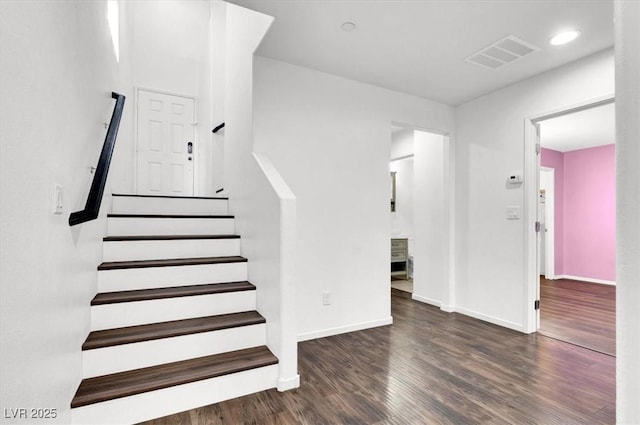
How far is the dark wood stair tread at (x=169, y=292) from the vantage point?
2.02 metres

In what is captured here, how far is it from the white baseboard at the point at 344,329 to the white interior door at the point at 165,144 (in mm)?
3485

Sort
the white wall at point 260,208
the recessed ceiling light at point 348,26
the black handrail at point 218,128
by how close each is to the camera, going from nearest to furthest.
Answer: the white wall at point 260,208 → the recessed ceiling light at point 348,26 → the black handrail at point 218,128

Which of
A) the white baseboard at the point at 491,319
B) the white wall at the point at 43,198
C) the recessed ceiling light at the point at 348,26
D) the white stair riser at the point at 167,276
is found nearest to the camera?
the white wall at the point at 43,198

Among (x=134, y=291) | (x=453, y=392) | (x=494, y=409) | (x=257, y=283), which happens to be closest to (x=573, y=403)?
(x=494, y=409)

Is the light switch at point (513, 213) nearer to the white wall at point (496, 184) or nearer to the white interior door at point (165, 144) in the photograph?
the white wall at point (496, 184)

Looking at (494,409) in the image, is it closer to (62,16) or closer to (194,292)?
(194,292)

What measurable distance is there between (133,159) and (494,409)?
5310 mm

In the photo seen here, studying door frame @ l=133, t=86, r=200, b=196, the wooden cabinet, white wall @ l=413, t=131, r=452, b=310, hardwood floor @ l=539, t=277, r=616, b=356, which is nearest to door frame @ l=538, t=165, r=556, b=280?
hardwood floor @ l=539, t=277, r=616, b=356

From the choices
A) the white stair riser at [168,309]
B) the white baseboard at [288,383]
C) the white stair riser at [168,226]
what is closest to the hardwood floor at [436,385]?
the white baseboard at [288,383]

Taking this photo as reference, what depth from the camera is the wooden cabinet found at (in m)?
6.00

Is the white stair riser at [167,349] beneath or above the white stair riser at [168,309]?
beneath

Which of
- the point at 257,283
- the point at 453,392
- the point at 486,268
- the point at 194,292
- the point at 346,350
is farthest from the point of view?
the point at 486,268

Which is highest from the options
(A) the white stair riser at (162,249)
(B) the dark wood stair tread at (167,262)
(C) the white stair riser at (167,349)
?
(A) the white stair riser at (162,249)

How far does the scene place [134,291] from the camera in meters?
2.21
